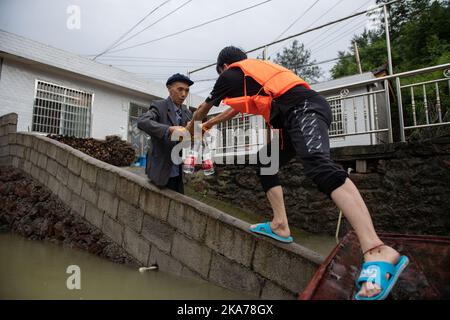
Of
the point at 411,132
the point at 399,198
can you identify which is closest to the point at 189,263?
the point at 399,198

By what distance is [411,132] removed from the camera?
396cm

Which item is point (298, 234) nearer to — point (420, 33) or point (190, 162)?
point (190, 162)

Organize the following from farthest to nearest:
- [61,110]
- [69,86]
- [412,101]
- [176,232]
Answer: [69,86], [61,110], [412,101], [176,232]

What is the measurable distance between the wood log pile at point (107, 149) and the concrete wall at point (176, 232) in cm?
277

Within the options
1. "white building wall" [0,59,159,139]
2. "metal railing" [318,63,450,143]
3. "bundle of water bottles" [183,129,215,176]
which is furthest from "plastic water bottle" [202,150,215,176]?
"white building wall" [0,59,159,139]

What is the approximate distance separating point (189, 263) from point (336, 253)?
60.4 inches

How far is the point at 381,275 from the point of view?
1229 mm

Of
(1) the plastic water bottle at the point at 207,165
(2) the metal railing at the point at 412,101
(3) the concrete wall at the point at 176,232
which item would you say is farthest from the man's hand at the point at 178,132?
(2) the metal railing at the point at 412,101

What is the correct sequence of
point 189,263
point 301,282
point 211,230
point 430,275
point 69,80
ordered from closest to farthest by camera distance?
1. point 430,275
2. point 301,282
3. point 211,230
4. point 189,263
5. point 69,80

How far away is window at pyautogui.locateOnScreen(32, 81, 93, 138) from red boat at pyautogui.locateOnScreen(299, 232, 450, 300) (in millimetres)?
9264

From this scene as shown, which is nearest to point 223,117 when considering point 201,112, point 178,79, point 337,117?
point 201,112

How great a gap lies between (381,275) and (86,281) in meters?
2.43

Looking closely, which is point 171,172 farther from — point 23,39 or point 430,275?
point 23,39

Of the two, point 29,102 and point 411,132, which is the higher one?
point 29,102
